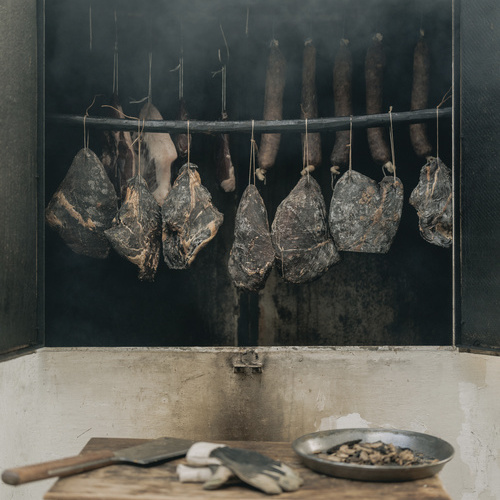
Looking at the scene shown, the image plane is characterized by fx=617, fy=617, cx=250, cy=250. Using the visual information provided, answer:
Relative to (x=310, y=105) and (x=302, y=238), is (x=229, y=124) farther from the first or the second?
(x=302, y=238)

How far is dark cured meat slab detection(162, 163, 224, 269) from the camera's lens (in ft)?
11.9

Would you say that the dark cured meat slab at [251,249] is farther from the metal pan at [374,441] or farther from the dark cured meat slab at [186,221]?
the metal pan at [374,441]

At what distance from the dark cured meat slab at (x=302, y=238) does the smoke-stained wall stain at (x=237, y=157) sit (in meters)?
0.48

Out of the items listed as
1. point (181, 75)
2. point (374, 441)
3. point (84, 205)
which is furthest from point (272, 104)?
point (374, 441)

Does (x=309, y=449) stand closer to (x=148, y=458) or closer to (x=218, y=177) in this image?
(x=148, y=458)

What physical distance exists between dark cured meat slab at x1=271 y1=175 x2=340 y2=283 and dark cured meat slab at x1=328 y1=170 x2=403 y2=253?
3.7 inches

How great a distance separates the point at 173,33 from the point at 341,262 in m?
1.92

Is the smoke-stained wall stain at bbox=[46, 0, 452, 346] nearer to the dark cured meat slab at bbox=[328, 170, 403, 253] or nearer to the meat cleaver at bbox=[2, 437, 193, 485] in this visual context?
the dark cured meat slab at bbox=[328, 170, 403, 253]

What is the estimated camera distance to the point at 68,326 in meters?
4.04

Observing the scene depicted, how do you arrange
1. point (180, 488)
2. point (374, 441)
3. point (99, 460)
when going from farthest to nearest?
1. point (374, 441)
2. point (99, 460)
3. point (180, 488)

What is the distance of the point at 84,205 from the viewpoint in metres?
3.65

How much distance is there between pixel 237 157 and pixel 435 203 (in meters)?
1.33

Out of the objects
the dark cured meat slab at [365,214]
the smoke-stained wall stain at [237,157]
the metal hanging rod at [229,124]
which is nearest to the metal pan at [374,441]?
the dark cured meat slab at [365,214]

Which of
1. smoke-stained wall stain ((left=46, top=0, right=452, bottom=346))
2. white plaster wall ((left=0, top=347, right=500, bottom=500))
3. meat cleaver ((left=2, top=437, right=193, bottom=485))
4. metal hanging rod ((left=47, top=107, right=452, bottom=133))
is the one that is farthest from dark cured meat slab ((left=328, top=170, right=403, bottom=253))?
meat cleaver ((left=2, top=437, right=193, bottom=485))
